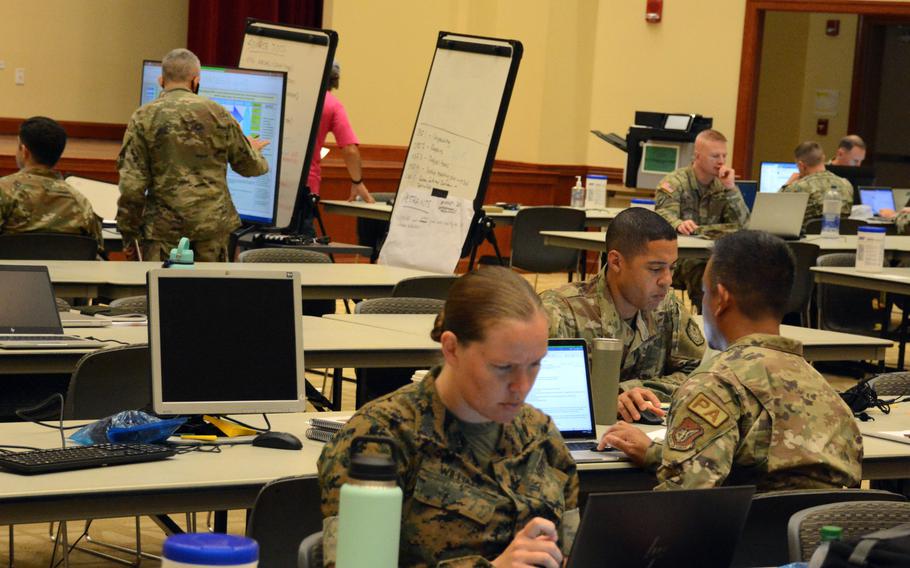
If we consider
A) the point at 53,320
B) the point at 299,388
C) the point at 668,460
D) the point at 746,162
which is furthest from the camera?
the point at 746,162

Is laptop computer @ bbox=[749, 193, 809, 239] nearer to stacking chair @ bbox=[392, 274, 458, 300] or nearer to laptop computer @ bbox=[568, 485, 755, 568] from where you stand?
stacking chair @ bbox=[392, 274, 458, 300]

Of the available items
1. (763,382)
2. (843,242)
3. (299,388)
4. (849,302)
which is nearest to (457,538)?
(763,382)

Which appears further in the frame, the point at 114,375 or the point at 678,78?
the point at 678,78

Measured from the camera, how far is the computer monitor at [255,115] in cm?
712

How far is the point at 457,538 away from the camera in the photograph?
224cm

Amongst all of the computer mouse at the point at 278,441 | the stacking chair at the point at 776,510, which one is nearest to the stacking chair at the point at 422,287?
the computer mouse at the point at 278,441

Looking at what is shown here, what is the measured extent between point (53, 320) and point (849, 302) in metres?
4.93

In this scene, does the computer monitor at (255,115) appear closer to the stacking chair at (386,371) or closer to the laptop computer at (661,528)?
the stacking chair at (386,371)

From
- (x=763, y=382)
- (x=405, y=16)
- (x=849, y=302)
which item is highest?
(x=405, y=16)

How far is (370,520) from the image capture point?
5.39 feet

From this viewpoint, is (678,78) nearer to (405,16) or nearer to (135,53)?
(405,16)

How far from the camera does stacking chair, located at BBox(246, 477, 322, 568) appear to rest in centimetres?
268

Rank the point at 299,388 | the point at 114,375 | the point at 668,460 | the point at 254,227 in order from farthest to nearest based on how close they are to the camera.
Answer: the point at 254,227 → the point at 114,375 → the point at 299,388 → the point at 668,460

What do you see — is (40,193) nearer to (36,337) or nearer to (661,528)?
(36,337)
